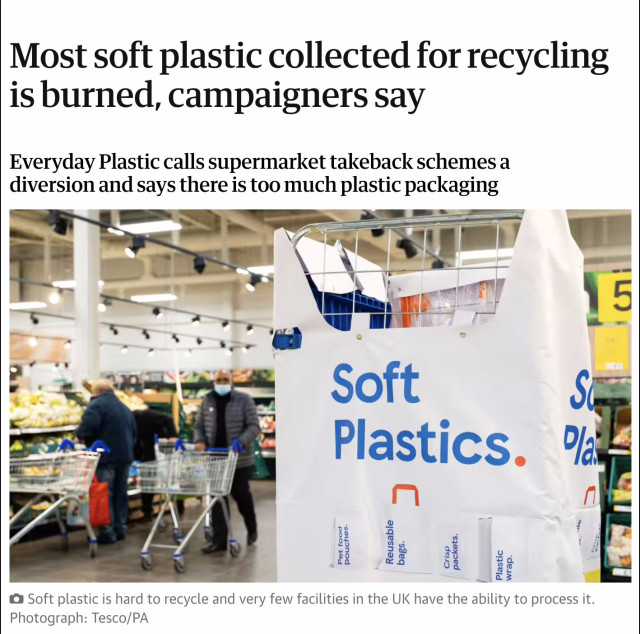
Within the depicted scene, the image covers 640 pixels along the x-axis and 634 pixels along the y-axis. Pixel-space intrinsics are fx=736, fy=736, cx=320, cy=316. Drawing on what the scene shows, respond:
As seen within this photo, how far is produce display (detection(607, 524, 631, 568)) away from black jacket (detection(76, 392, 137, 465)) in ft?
15.0

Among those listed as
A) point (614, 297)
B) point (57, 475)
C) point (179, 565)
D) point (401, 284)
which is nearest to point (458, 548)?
point (401, 284)

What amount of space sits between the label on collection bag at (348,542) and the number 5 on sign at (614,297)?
333cm

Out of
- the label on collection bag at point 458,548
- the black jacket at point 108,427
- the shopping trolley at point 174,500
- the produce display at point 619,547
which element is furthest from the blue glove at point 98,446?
the label on collection bag at point 458,548

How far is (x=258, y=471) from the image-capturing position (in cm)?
1268

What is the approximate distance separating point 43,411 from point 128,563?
2.00 meters

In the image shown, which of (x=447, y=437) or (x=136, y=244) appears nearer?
(x=447, y=437)

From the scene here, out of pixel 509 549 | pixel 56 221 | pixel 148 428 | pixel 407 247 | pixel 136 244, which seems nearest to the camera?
pixel 509 549

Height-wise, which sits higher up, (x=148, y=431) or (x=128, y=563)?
(x=148, y=431)

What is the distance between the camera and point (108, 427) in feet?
23.7

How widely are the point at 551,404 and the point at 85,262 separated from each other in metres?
8.84

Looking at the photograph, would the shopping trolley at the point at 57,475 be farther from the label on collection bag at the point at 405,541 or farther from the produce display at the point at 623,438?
the label on collection bag at the point at 405,541

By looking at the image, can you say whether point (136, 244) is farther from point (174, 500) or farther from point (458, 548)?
point (458, 548)

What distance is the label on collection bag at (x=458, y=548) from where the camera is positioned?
5.85 ft
